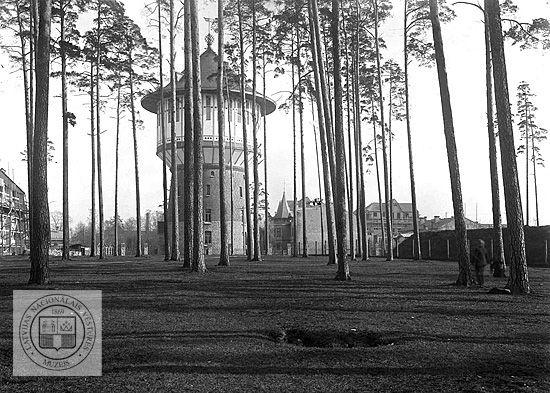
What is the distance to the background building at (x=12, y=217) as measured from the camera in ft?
271

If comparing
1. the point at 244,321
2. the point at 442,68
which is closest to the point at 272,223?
the point at 442,68

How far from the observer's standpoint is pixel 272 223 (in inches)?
4427

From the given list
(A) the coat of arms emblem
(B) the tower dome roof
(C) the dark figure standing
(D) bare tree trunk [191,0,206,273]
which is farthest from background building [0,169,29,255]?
(A) the coat of arms emblem

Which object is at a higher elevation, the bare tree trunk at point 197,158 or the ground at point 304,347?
the bare tree trunk at point 197,158

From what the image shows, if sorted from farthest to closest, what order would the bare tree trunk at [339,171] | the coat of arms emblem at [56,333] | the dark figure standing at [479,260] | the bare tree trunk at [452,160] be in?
the bare tree trunk at [339,171] < the bare tree trunk at [452,160] < the dark figure standing at [479,260] < the coat of arms emblem at [56,333]

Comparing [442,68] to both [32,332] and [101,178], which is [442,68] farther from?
[101,178]

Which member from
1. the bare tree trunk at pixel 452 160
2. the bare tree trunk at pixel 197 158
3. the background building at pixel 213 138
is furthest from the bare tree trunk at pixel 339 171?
the background building at pixel 213 138

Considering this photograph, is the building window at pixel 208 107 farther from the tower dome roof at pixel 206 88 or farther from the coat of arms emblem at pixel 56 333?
the coat of arms emblem at pixel 56 333

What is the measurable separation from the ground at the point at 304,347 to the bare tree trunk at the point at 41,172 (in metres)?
0.81

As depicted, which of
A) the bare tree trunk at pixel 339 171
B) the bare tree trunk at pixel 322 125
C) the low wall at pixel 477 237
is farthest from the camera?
the low wall at pixel 477 237

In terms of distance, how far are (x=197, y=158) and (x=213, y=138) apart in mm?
33340

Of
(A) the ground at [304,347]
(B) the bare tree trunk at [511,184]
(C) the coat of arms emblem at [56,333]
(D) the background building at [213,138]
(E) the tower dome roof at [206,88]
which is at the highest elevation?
(E) the tower dome roof at [206,88]

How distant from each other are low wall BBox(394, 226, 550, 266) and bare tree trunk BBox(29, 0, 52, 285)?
21120 millimetres

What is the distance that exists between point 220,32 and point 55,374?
23.8 metres
